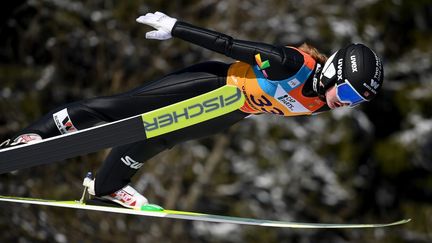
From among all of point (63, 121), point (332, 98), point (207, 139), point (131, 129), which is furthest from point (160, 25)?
point (207, 139)

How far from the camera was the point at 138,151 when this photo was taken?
17.2ft

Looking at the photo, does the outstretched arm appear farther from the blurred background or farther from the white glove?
the blurred background

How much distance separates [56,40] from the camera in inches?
476

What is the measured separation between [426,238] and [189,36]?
338 inches

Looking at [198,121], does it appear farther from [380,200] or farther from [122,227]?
[380,200]

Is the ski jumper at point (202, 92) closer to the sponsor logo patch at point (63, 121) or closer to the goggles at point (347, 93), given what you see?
the sponsor logo patch at point (63, 121)

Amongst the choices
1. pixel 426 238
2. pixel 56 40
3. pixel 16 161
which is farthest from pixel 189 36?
pixel 426 238

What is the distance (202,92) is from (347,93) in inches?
34.9

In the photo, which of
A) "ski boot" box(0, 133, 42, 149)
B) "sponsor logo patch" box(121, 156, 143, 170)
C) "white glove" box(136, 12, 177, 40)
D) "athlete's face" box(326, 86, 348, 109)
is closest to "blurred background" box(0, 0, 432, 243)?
"sponsor logo patch" box(121, 156, 143, 170)

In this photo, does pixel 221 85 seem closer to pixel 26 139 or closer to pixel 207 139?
pixel 26 139

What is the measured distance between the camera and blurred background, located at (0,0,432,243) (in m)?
11.5

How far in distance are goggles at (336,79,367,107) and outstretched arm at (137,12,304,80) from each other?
0.27 metres

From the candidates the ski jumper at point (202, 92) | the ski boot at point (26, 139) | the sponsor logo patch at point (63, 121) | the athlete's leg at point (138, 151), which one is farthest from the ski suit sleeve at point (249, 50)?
the ski boot at point (26, 139)

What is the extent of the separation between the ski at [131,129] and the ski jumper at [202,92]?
0.45 ft
